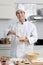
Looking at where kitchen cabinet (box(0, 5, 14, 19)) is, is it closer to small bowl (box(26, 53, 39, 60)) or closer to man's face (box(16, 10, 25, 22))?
man's face (box(16, 10, 25, 22))

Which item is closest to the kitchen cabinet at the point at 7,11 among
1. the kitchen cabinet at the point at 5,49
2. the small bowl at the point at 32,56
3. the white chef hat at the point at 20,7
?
the white chef hat at the point at 20,7

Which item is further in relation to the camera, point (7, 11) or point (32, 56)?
point (7, 11)

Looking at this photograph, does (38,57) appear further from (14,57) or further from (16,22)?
(16,22)

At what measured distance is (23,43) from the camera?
2.15m

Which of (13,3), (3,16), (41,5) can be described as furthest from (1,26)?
(41,5)

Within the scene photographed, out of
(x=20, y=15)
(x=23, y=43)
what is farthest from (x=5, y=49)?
(x=20, y=15)

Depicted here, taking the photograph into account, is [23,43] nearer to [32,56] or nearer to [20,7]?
[32,56]

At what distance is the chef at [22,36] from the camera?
2.13 m

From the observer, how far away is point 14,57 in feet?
7.00

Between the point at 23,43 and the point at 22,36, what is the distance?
78 mm

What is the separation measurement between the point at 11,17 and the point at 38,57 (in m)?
0.51

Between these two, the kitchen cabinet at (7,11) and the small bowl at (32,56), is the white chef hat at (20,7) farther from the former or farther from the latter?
the small bowl at (32,56)

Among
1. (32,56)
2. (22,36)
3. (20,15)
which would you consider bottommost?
(32,56)

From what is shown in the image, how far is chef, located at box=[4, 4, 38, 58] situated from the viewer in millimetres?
2131
